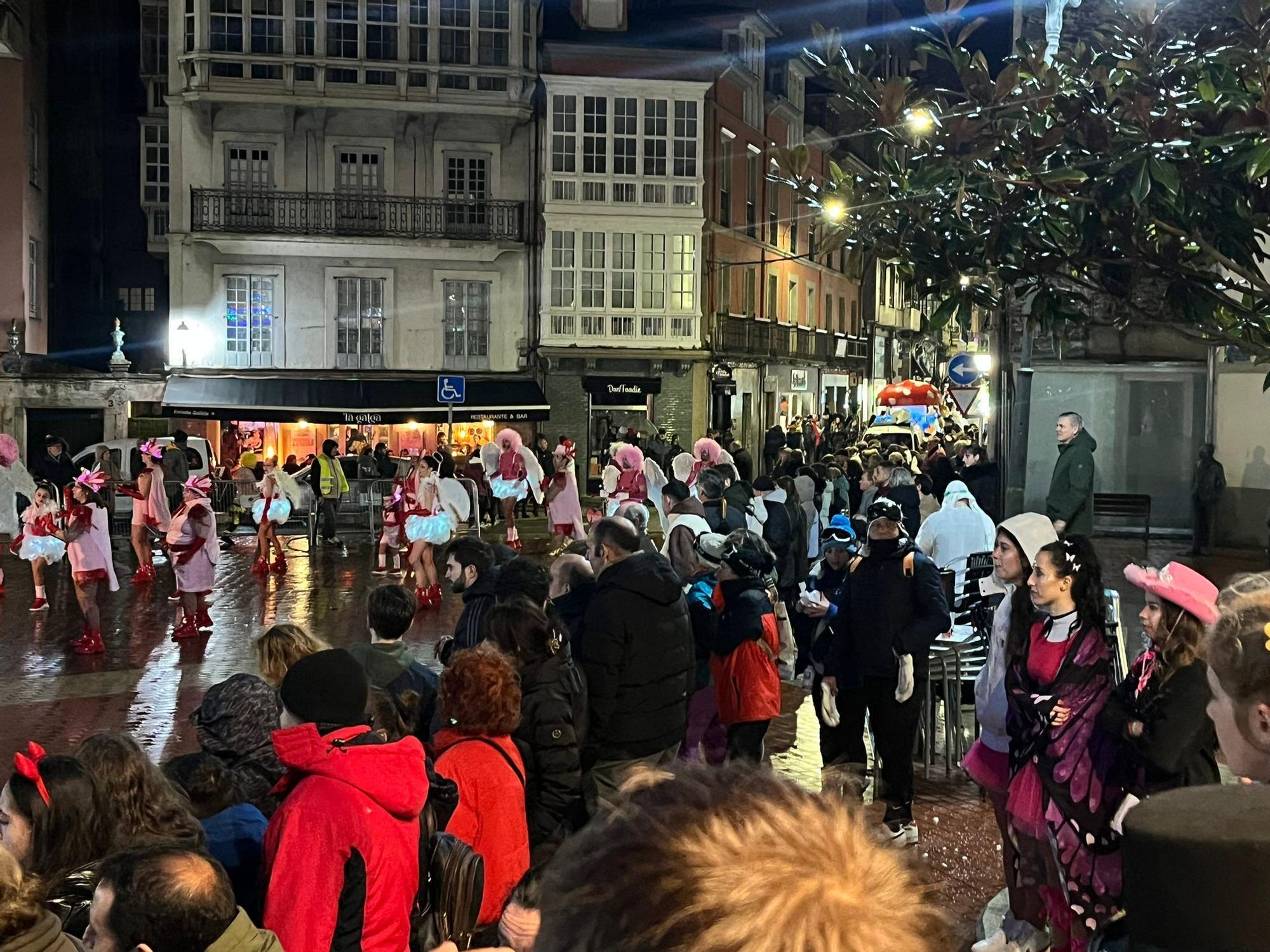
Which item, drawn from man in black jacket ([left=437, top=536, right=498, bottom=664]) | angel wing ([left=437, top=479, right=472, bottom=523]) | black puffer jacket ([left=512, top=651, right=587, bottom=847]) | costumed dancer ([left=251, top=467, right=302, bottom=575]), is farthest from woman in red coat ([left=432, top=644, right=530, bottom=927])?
costumed dancer ([left=251, top=467, right=302, bottom=575])

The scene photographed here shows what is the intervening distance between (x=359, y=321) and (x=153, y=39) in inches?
424

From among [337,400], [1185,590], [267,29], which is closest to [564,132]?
[267,29]

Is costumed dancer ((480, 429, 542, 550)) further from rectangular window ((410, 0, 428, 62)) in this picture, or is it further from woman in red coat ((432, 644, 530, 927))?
woman in red coat ((432, 644, 530, 927))

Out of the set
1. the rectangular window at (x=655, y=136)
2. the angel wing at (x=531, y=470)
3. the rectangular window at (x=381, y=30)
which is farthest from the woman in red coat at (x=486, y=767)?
the rectangular window at (x=655, y=136)

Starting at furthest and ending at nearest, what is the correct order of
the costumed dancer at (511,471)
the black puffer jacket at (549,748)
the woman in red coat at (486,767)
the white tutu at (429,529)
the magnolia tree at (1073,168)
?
the costumed dancer at (511,471), the white tutu at (429,529), the magnolia tree at (1073,168), the black puffer jacket at (549,748), the woman in red coat at (486,767)

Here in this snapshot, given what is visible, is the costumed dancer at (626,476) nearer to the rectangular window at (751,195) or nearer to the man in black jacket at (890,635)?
the man in black jacket at (890,635)

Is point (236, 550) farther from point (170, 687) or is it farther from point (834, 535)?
point (834, 535)

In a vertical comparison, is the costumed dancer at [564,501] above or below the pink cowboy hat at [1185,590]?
below

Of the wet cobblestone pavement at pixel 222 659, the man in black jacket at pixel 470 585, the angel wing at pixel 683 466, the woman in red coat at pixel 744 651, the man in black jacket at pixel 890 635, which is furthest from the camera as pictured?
the angel wing at pixel 683 466

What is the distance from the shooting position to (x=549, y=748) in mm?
5520

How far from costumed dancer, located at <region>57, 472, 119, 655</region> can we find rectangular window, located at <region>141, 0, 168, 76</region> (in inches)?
1113

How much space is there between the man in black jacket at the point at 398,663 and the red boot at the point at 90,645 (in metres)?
8.68

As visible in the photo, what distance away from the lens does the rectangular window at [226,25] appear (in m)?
34.9

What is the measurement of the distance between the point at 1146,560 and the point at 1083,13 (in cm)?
1502
